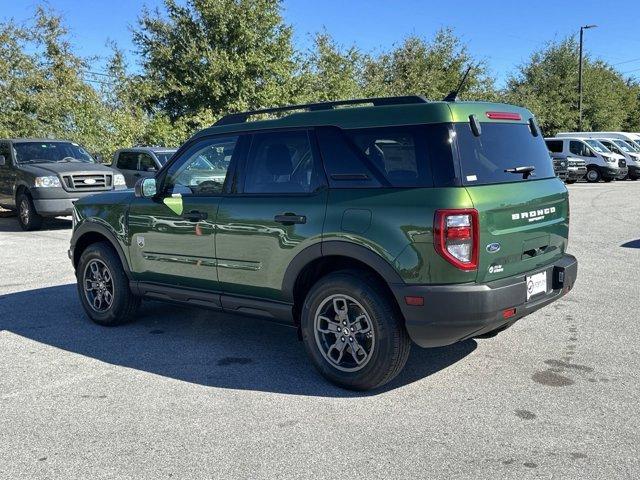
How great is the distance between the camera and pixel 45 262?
9500 mm

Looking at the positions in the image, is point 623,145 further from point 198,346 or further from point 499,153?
point 198,346

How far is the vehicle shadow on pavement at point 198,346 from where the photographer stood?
180 inches

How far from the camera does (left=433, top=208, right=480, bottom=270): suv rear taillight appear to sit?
12.5 feet

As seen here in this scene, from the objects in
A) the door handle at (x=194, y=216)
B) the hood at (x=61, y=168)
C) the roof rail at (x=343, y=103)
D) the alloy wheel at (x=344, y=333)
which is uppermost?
the roof rail at (x=343, y=103)

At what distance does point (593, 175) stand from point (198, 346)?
2578cm

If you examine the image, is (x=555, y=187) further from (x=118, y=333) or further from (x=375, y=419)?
(x=118, y=333)

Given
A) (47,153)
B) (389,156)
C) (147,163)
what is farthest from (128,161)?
(389,156)

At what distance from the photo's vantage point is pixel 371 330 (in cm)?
423

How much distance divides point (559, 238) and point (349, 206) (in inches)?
65.1

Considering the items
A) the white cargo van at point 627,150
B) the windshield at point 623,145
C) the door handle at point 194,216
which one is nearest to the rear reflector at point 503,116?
the door handle at point 194,216

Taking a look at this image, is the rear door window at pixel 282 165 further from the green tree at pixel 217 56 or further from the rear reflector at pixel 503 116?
the green tree at pixel 217 56

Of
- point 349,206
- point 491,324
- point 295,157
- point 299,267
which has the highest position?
point 295,157

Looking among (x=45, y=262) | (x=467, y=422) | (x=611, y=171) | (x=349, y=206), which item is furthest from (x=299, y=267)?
(x=611, y=171)

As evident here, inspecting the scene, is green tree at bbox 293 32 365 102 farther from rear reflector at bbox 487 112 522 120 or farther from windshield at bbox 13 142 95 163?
rear reflector at bbox 487 112 522 120
